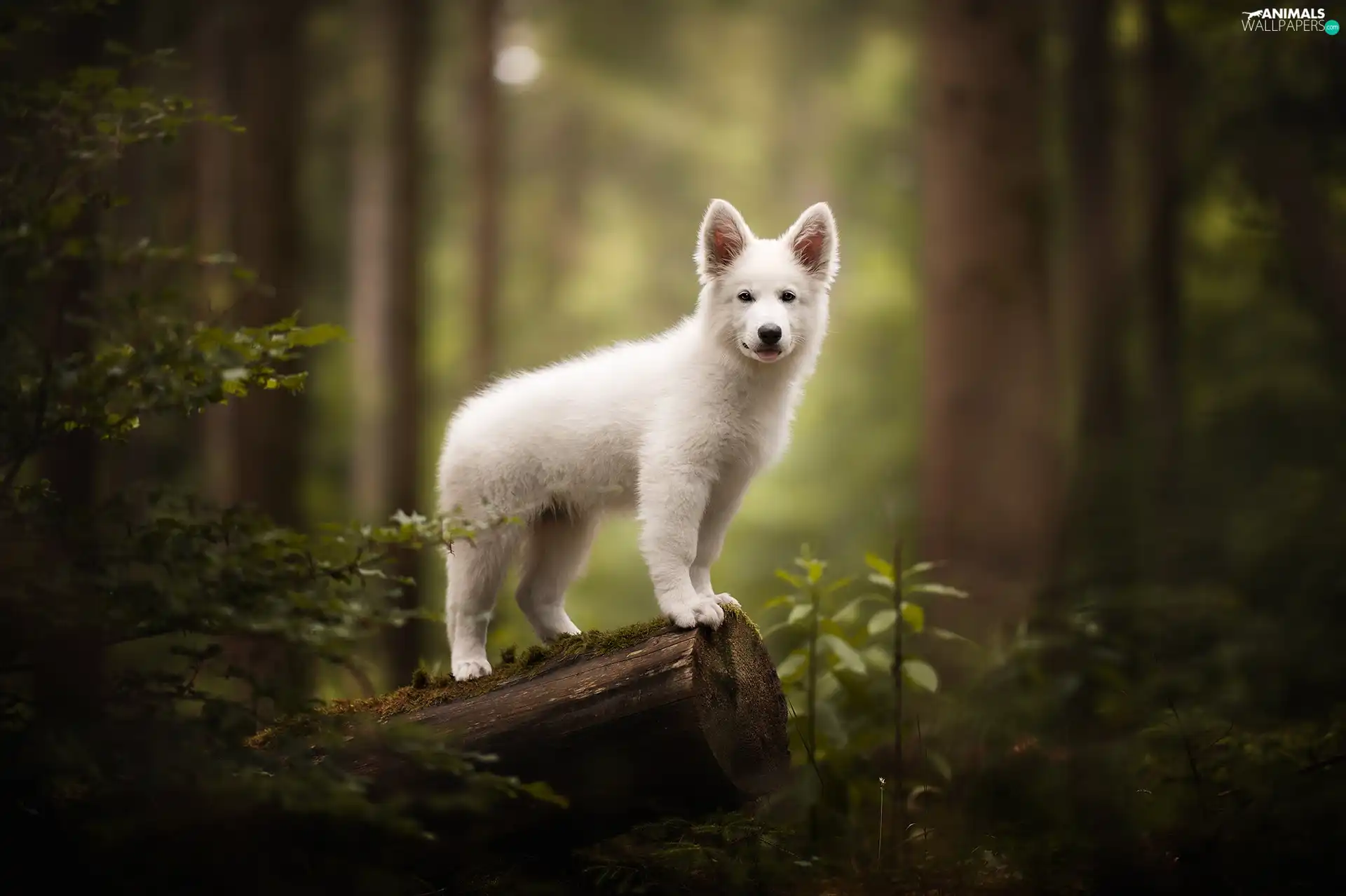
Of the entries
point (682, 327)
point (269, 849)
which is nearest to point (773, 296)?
point (682, 327)

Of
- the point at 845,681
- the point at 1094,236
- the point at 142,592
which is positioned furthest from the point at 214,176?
the point at 142,592

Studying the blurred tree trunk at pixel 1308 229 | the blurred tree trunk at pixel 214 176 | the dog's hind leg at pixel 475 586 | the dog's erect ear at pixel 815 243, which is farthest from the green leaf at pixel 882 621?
the blurred tree trunk at pixel 214 176

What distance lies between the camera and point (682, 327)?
5004 millimetres

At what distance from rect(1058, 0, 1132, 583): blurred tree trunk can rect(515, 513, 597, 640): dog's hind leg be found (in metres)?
5.71

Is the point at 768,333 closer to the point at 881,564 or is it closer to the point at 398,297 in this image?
the point at 881,564

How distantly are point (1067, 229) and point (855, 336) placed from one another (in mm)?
4670

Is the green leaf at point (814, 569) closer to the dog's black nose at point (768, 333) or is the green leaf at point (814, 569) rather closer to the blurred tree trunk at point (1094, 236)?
the dog's black nose at point (768, 333)

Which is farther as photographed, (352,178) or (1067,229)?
(352,178)

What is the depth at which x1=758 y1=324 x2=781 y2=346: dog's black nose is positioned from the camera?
168 inches

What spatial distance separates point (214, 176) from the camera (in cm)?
1313

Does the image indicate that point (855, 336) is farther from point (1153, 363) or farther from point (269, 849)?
point (269, 849)

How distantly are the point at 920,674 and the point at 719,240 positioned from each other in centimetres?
212

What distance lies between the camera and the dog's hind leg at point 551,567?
5.16m

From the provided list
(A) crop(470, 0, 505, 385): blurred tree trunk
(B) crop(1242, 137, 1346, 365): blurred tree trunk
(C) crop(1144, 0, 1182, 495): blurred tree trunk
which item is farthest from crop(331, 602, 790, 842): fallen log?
(A) crop(470, 0, 505, 385): blurred tree trunk
